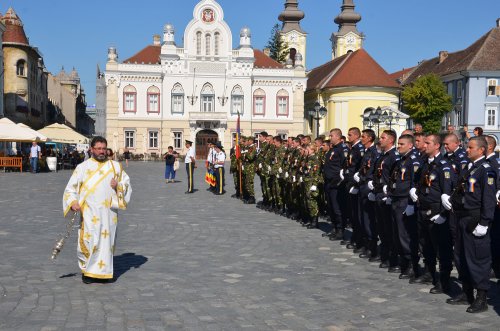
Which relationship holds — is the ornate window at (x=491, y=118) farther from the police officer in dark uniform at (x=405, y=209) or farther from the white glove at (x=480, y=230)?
the white glove at (x=480, y=230)

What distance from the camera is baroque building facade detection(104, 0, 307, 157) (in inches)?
2456

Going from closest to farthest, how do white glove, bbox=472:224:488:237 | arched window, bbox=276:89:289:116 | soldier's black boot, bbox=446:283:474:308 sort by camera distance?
1. white glove, bbox=472:224:488:237
2. soldier's black boot, bbox=446:283:474:308
3. arched window, bbox=276:89:289:116

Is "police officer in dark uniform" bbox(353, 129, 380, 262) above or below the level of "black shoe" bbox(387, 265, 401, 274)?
above

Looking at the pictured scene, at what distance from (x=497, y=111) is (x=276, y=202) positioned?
52.1 metres

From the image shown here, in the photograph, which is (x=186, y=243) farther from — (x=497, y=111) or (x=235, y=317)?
(x=497, y=111)

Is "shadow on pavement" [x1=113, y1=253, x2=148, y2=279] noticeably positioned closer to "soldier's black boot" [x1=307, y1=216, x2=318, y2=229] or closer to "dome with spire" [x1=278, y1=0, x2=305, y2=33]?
"soldier's black boot" [x1=307, y1=216, x2=318, y2=229]

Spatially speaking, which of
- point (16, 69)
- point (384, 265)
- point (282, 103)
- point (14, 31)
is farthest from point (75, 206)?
point (282, 103)

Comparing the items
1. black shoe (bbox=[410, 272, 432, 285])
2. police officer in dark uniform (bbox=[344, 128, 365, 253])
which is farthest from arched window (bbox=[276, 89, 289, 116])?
black shoe (bbox=[410, 272, 432, 285])

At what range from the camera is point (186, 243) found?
1120 centimetres

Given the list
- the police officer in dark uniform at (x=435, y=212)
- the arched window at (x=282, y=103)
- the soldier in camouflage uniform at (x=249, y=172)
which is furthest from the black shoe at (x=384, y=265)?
the arched window at (x=282, y=103)

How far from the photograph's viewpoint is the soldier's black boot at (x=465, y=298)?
7199 millimetres

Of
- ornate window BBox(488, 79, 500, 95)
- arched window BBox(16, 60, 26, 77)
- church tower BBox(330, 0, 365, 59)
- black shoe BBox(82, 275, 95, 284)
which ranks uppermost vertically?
church tower BBox(330, 0, 365, 59)

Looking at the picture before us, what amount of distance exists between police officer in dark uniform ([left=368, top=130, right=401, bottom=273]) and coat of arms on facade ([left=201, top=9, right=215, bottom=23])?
184 feet

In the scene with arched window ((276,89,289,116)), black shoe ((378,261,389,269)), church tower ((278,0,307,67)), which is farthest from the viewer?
church tower ((278,0,307,67))
